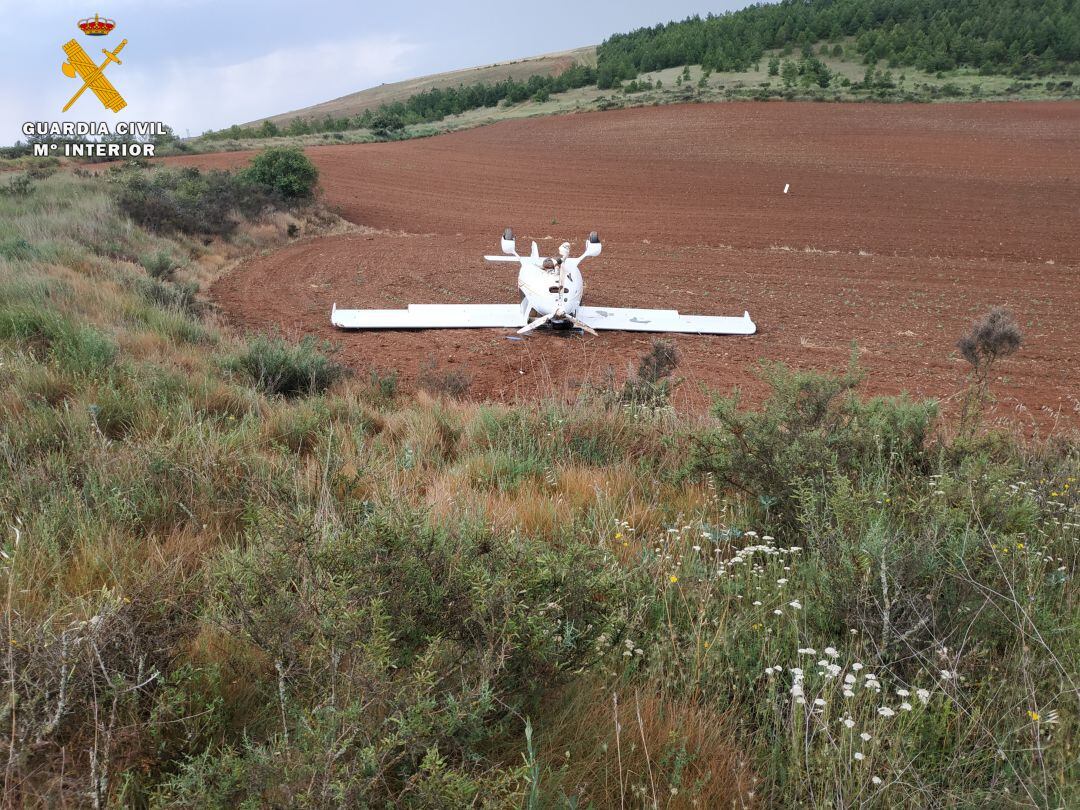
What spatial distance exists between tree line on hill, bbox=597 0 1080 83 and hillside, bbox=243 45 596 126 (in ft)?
89.6

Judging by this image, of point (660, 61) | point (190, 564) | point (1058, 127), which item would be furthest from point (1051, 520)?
point (660, 61)

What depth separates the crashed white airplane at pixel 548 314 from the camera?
12.7m

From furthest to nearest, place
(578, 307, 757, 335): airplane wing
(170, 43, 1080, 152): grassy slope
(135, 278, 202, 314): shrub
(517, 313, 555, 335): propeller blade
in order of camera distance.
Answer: (170, 43, 1080, 152): grassy slope, (578, 307, 757, 335): airplane wing, (517, 313, 555, 335): propeller blade, (135, 278, 202, 314): shrub

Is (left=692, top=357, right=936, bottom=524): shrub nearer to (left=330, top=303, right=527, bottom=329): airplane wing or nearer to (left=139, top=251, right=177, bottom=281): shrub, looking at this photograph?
(left=330, top=303, right=527, bottom=329): airplane wing

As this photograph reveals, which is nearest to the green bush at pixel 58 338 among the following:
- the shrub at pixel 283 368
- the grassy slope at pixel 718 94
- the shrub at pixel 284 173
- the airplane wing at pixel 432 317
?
the shrub at pixel 283 368

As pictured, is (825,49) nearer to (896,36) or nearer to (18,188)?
(896,36)

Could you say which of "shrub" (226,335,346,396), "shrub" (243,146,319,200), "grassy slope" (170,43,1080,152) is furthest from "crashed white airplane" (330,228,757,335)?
"grassy slope" (170,43,1080,152)

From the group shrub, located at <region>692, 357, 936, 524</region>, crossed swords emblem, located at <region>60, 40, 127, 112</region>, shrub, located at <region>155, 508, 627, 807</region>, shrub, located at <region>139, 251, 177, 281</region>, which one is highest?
crossed swords emblem, located at <region>60, 40, 127, 112</region>

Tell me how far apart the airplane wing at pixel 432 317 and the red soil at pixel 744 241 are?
39 centimetres

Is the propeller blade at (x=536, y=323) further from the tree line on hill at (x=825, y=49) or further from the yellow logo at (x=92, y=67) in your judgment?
the tree line on hill at (x=825, y=49)

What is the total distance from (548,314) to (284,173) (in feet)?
61.4

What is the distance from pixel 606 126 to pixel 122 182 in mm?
39006

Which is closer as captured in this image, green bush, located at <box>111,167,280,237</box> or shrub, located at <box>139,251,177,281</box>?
shrub, located at <box>139,251,177,281</box>

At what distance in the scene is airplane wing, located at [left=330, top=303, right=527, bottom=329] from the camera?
13.4 meters
